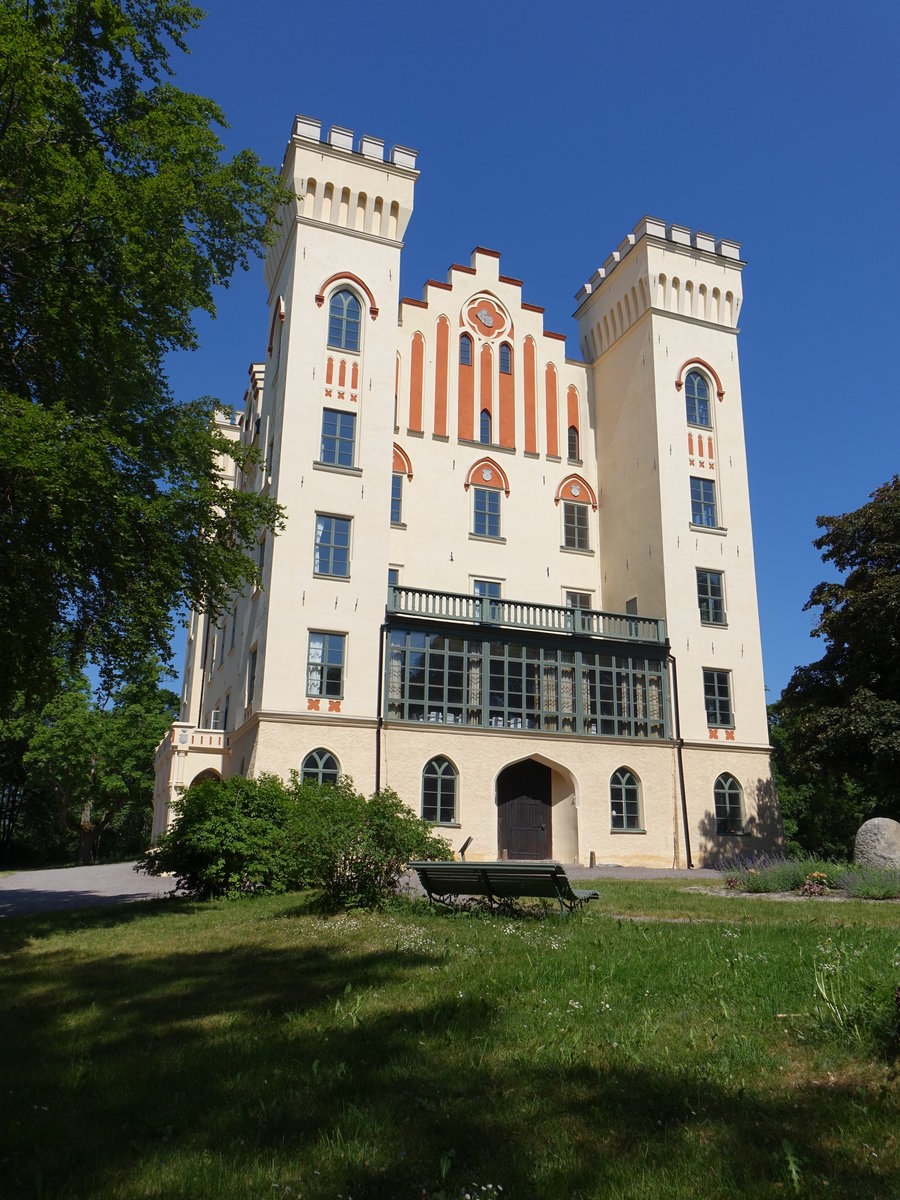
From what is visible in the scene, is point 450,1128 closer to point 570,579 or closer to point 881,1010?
point 881,1010

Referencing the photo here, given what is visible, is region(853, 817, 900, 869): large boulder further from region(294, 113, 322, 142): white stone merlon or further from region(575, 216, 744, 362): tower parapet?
region(294, 113, 322, 142): white stone merlon

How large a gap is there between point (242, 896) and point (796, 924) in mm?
8815

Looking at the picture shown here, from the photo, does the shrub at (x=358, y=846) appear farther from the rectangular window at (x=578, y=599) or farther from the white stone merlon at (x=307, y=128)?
the white stone merlon at (x=307, y=128)

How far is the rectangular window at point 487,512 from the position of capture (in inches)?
1265

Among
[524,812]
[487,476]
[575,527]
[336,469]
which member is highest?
[487,476]

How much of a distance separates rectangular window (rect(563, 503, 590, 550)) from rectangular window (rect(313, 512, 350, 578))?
958 centimetres

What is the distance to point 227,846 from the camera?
49.1 ft

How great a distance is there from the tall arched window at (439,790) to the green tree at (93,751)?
69.4ft

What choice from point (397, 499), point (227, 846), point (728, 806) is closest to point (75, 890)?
point (227, 846)

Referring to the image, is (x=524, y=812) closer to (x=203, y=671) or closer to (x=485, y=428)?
(x=485, y=428)

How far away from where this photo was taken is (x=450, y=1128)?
422 cm

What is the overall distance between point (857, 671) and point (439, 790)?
12996 millimetres

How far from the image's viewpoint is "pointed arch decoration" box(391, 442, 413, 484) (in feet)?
103

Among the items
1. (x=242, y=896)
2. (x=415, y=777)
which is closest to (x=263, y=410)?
(x=415, y=777)
